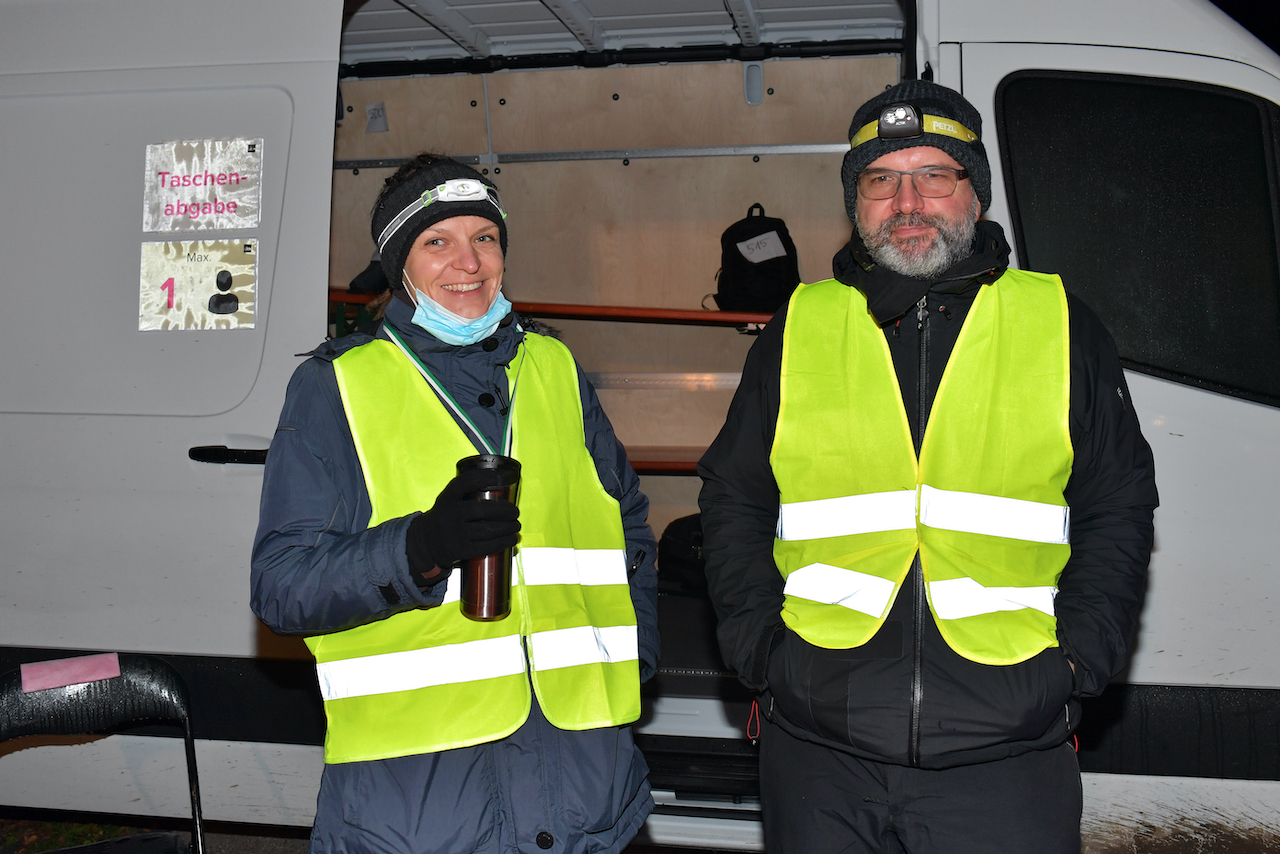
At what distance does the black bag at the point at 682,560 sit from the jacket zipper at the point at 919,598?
2.73 metres

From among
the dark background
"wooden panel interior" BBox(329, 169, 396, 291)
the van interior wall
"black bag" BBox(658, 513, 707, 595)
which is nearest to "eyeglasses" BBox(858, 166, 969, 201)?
"black bag" BBox(658, 513, 707, 595)

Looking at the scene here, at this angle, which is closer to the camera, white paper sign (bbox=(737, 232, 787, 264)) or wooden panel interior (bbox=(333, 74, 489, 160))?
white paper sign (bbox=(737, 232, 787, 264))

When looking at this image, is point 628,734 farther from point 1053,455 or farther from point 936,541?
point 1053,455

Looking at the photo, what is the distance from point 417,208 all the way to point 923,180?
98 cm

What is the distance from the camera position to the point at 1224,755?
8.38 feet

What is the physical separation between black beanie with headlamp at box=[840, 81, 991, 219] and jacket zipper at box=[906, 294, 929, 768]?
0.31 metres

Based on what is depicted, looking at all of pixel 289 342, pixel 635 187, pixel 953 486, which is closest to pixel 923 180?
pixel 953 486

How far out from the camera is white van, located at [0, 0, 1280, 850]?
100.0 inches

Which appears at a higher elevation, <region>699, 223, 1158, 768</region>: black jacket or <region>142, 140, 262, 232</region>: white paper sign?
<region>142, 140, 262, 232</region>: white paper sign

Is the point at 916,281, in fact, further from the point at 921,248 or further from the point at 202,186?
the point at 202,186

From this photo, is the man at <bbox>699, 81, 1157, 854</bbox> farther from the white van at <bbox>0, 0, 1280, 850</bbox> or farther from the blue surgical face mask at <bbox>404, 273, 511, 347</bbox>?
the white van at <bbox>0, 0, 1280, 850</bbox>

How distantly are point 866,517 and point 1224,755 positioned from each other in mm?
1429

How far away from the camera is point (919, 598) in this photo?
1.77 m

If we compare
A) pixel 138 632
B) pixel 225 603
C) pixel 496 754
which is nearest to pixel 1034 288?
pixel 496 754
